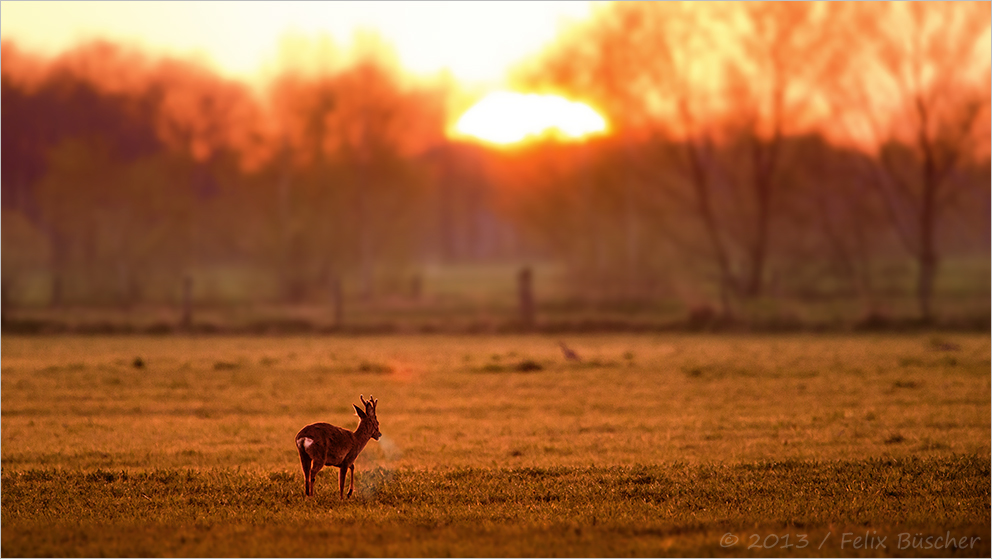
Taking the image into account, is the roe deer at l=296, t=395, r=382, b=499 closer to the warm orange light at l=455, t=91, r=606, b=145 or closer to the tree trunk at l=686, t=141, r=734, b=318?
the tree trunk at l=686, t=141, r=734, b=318

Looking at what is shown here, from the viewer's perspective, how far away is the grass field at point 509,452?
27.7ft

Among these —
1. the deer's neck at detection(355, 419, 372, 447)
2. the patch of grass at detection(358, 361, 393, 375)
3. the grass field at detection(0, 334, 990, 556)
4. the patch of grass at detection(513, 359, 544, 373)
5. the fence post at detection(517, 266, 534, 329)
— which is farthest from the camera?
the fence post at detection(517, 266, 534, 329)

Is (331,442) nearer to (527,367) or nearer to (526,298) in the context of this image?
(527,367)

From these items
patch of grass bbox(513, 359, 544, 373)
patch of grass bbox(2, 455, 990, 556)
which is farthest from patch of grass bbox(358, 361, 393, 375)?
patch of grass bbox(2, 455, 990, 556)

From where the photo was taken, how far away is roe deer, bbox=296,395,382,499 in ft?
28.1

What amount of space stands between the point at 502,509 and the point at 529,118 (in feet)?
161

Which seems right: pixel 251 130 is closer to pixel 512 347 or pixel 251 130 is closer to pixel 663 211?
pixel 663 211

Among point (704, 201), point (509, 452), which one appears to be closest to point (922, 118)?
point (704, 201)

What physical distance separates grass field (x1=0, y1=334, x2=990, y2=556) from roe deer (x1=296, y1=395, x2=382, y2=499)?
56 cm

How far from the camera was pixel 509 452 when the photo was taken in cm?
1359

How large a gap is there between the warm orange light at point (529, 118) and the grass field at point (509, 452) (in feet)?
89.6

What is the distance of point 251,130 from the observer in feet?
187

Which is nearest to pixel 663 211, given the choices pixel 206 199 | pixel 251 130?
pixel 251 130

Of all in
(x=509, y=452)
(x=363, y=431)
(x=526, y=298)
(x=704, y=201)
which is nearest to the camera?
(x=363, y=431)
